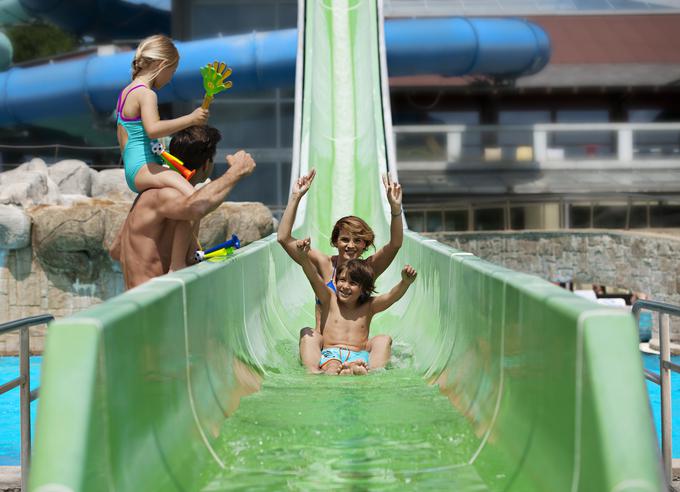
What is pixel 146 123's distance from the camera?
9.76 feet

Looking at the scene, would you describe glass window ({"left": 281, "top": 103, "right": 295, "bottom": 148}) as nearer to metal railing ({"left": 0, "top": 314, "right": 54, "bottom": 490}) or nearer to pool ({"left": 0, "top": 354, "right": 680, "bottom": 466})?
pool ({"left": 0, "top": 354, "right": 680, "bottom": 466})

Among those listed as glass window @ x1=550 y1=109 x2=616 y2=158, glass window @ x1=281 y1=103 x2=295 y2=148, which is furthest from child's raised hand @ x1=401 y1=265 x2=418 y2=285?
glass window @ x1=550 y1=109 x2=616 y2=158

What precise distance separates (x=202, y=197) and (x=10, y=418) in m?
5.08

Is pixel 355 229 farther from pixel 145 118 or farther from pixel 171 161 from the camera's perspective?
pixel 145 118

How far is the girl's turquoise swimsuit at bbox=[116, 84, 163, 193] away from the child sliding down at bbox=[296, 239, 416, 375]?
1.13 meters

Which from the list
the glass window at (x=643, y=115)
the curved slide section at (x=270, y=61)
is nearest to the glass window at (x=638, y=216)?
the curved slide section at (x=270, y=61)

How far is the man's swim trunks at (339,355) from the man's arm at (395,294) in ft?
0.79

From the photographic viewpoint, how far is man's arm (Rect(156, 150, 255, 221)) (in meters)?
2.91

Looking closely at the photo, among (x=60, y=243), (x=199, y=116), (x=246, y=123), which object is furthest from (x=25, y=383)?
(x=246, y=123)

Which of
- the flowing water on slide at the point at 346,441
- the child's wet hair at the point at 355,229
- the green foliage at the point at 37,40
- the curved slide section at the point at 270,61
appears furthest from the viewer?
the green foliage at the point at 37,40

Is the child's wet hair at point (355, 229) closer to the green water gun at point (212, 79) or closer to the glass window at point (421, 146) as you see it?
the green water gun at point (212, 79)

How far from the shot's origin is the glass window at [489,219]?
1317 centimetres

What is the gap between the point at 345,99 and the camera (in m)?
9.39

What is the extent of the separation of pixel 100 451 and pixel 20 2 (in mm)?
18016
